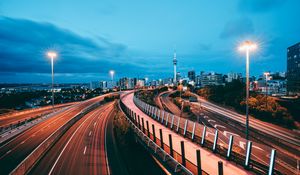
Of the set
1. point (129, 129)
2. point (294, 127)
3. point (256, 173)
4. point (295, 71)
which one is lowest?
point (294, 127)

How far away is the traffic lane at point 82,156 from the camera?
17498 millimetres

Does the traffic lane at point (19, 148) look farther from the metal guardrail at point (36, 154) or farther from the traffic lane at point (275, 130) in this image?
the traffic lane at point (275, 130)

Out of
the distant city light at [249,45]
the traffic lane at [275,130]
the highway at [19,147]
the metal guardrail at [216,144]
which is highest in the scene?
the distant city light at [249,45]

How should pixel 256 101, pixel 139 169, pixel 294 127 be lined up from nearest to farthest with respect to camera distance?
pixel 139 169, pixel 294 127, pixel 256 101

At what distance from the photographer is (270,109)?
37.9 metres

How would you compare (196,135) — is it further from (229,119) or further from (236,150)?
(229,119)

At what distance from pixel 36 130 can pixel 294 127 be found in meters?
49.9

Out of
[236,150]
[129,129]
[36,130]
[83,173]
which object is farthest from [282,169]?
[36,130]

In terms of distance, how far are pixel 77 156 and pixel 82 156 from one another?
66cm

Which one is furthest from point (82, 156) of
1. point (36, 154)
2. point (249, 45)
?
point (249, 45)

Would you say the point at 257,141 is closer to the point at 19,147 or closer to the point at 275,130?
the point at 275,130

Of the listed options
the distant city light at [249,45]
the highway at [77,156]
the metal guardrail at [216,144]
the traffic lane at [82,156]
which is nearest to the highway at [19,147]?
the highway at [77,156]

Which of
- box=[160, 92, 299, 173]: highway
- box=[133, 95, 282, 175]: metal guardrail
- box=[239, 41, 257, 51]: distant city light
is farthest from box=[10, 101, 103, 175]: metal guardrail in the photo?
box=[239, 41, 257, 51]: distant city light

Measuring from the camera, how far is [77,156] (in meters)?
20.7
